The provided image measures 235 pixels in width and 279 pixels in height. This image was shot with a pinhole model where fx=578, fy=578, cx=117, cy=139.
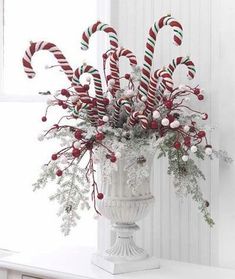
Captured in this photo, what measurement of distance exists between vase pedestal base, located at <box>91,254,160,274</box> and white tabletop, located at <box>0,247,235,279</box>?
0.05 ft

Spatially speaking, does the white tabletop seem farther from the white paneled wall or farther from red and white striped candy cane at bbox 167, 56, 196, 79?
red and white striped candy cane at bbox 167, 56, 196, 79

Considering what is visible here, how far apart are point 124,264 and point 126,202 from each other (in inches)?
8.5

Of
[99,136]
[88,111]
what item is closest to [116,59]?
[88,111]

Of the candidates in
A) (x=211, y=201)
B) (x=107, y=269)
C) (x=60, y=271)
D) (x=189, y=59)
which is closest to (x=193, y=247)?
(x=211, y=201)

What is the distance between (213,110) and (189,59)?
0.75 feet

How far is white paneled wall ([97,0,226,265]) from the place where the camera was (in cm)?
209

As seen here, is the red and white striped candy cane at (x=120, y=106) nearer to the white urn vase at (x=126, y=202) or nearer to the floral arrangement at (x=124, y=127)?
the floral arrangement at (x=124, y=127)

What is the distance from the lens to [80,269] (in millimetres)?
2018

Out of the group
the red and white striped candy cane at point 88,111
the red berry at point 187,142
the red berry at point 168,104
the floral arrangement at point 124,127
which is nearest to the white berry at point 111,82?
the floral arrangement at point 124,127

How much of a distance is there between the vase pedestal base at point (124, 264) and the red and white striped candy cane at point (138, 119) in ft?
1.56

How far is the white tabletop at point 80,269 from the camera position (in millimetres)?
1947

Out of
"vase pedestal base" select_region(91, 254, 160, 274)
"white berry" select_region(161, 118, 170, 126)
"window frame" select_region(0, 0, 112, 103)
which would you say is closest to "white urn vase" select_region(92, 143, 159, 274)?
"vase pedestal base" select_region(91, 254, 160, 274)

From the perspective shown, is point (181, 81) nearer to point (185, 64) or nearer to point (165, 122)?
point (185, 64)

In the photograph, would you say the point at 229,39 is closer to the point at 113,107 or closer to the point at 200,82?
the point at 200,82
